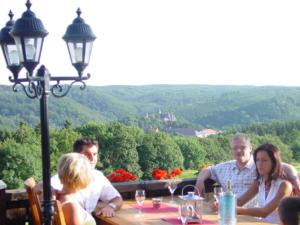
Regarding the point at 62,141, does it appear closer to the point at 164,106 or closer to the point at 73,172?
the point at 164,106

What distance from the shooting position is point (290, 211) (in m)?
2.27

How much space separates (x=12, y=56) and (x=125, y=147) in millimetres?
36140

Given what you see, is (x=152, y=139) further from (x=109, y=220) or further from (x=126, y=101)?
(x=109, y=220)

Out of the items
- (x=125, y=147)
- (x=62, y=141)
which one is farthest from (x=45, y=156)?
(x=125, y=147)

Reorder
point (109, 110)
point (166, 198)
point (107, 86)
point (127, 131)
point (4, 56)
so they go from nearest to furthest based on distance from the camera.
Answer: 1. point (4, 56)
2. point (166, 198)
3. point (127, 131)
4. point (109, 110)
5. point (107, 86)

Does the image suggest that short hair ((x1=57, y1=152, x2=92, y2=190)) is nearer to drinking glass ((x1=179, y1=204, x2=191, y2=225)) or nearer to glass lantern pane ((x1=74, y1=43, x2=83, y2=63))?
drinking glass ((x1=179, y1=204, x2=191, y2=225))

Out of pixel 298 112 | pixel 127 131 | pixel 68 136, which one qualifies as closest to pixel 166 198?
pixel 68 136

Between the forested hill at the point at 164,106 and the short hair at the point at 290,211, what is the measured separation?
Result: 4220 centimetres

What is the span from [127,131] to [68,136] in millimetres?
5286

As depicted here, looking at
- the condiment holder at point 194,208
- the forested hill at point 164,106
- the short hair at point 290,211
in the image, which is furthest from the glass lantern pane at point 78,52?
the forested hill at point 164,106

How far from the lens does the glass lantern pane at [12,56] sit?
13.7 feet

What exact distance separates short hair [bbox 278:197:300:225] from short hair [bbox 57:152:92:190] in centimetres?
144

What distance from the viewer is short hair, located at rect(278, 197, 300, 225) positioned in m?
2.26

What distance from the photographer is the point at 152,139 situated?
41.8m
